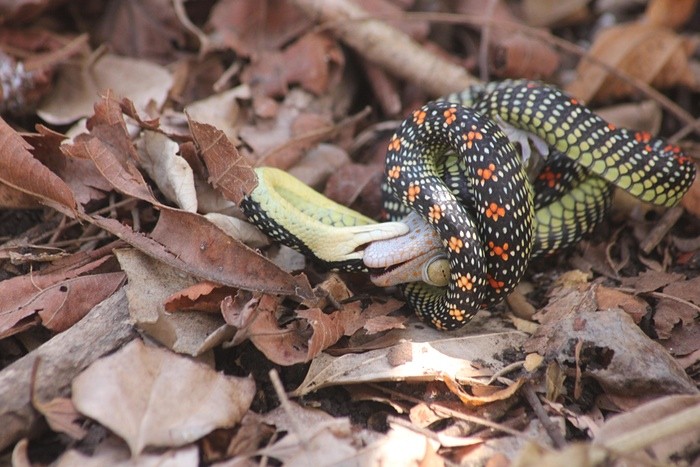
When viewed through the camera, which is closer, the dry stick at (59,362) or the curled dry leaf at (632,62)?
the dry stick at (59,362)

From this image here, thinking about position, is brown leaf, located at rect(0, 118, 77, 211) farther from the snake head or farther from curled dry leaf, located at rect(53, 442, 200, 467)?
the snake head

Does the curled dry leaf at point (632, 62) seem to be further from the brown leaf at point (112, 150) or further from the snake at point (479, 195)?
the brown leaf at point (112, 150)

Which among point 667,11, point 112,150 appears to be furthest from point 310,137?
point 667,11

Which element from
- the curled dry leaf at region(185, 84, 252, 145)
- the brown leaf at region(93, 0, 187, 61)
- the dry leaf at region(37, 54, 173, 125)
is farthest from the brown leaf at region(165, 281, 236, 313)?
the brown leaf at region(93, 0, 187, 61)

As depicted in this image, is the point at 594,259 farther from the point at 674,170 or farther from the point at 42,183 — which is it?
the point at 42,183

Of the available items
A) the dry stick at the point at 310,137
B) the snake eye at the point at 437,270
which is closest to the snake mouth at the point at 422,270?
the snake eye at the point at 437,270

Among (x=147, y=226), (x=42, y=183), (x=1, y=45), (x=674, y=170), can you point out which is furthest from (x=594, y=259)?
(x=1, y=45)
